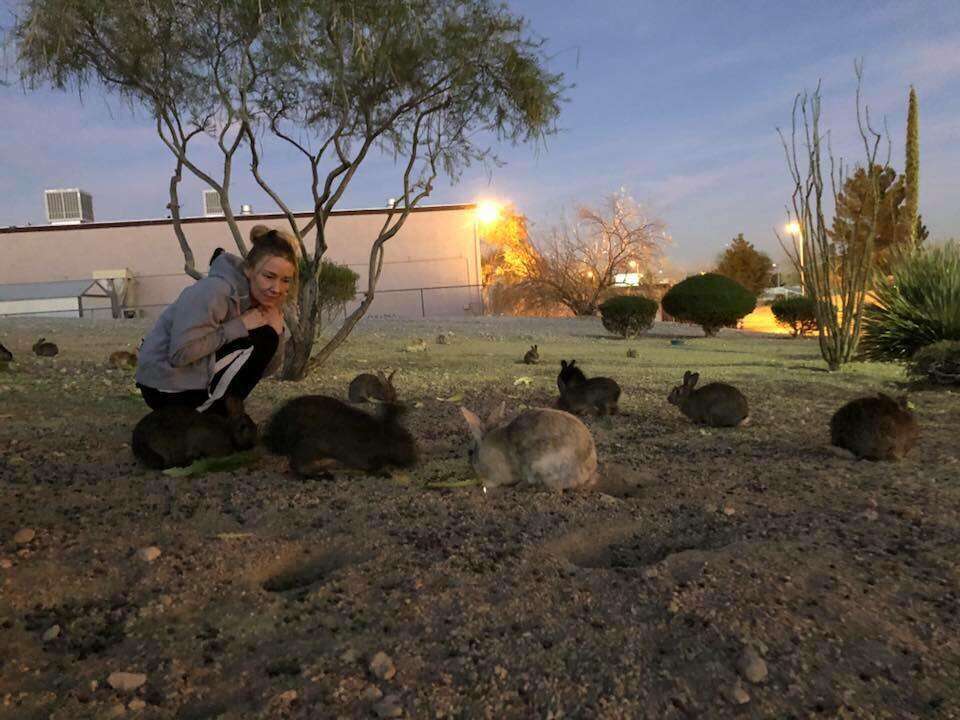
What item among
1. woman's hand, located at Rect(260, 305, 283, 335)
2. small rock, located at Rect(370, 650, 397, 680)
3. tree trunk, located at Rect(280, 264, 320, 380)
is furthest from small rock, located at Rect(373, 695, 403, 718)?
tree trunk, located at Rect(280, 264, 320, 380)

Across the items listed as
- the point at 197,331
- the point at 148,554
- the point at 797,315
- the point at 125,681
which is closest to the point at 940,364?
the point at 197,331

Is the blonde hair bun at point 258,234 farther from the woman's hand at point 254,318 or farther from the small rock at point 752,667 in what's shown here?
the small rock at point 752,667

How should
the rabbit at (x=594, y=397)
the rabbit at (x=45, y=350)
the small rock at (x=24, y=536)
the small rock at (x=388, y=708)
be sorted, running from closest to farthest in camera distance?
the small rock at (x=388, y=708) → the small rock at (x=24, y=536) → the rabbit at (x=594, y=397) → the rabbit at (x=45, y=350)

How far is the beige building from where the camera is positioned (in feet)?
107

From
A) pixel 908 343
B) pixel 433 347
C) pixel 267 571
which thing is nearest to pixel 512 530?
pixel 267 571

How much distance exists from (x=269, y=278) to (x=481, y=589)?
2676mm

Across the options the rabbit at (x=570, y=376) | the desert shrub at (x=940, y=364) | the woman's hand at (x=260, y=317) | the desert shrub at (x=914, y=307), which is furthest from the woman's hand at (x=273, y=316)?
the desert shrub at (x=914, y=307)

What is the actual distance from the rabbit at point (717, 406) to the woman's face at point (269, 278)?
3.17 meters

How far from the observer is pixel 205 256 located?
32.9 meters

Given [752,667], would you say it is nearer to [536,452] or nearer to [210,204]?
[536,452]

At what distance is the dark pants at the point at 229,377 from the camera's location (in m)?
4.38

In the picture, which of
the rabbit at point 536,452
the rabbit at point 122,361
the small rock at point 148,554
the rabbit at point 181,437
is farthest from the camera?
the rabbit at point 122,361

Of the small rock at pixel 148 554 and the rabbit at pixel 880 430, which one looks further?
the rabbit at pixel 880 430

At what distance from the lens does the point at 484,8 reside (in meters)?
8.42
